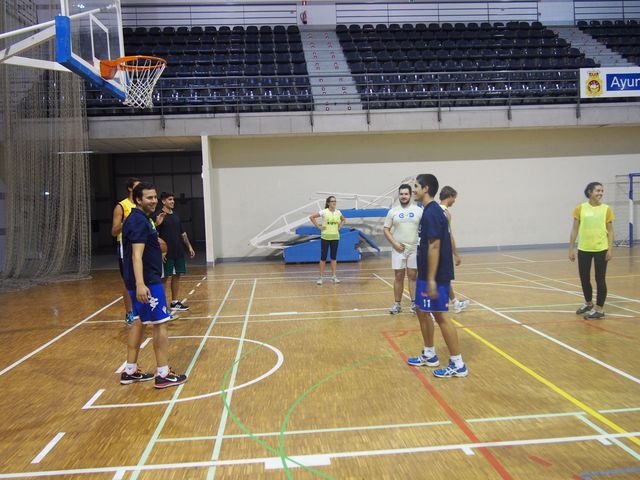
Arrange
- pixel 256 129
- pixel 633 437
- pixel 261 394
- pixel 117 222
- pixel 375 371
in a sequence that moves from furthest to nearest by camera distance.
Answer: pixel 256 129 < pixel 117 222 < pixel 375 371 < pixel 261 394 < pixel 633 437

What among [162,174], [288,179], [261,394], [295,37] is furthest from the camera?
[162,174]

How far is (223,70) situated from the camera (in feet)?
57.9

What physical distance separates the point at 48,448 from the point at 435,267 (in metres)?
3.24

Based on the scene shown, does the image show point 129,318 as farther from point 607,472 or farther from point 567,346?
point 607,472

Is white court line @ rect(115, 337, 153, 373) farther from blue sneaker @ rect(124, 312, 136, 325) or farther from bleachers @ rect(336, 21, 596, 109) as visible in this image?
bleachers @ rect(336, 21, 596, 109)

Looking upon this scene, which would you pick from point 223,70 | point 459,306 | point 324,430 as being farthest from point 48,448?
point 223,70

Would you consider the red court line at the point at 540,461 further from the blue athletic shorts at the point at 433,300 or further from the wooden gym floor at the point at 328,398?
the blue athletic shorts at the point at 433,300

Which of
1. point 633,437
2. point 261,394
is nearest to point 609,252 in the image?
point 633,437

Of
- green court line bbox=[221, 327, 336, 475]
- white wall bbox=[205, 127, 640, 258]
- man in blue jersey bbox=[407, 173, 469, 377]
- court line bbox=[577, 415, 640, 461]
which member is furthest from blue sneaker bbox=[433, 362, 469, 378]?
white wall bbox=[205, 127, 640, 258]

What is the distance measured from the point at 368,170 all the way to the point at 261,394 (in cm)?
1239

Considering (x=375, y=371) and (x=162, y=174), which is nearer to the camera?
A: (x=375, y=371)

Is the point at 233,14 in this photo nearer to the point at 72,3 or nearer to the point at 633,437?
the point at 72,3

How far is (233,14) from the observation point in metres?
21.8

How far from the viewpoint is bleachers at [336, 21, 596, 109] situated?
1616cm
